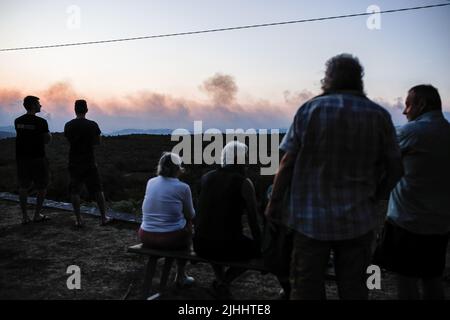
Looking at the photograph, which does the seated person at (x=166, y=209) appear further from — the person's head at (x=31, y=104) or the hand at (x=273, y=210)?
the person's head at (x=31, y=104)

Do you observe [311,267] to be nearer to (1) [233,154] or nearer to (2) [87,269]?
(1) [233,154]

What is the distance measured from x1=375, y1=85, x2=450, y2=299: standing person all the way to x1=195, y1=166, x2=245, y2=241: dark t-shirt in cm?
110

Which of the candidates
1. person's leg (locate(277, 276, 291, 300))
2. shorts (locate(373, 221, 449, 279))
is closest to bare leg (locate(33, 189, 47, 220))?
person's leg (locate(277, 276, 291, 300))

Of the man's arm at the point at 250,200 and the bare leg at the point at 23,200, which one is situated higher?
the man's arm at the point at 250,200

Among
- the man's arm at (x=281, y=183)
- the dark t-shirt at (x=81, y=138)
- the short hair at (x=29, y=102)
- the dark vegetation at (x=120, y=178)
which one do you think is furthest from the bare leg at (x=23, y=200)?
the man's arm at (x=281, y=183)

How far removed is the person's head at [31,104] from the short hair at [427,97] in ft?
16.4

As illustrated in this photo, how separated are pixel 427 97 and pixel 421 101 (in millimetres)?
43

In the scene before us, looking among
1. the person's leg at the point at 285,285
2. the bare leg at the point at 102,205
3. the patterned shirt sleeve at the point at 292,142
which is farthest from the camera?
the bare leg at the point at 102,205

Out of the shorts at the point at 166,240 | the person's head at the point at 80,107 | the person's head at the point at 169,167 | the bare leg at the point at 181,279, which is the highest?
the person's head at the point at 80,107

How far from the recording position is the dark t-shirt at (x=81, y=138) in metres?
5.88

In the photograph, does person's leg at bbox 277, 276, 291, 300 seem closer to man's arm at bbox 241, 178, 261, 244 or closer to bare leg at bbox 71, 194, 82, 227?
man's arm at bbox 241, 178, 261, 244

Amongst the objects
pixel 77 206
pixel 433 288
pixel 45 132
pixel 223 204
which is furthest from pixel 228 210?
pixel 45 132

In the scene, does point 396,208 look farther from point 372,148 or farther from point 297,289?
point 297,289
